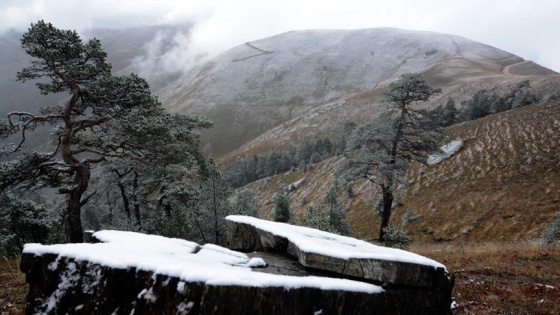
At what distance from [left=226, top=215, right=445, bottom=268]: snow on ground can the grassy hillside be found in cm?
1799

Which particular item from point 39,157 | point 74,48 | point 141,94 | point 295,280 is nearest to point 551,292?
point 295,280

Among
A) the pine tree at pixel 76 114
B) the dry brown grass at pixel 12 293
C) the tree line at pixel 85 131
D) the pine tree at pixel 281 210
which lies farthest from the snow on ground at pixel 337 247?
the pine tree at pixel 281 210

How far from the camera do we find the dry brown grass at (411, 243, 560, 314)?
8.43m

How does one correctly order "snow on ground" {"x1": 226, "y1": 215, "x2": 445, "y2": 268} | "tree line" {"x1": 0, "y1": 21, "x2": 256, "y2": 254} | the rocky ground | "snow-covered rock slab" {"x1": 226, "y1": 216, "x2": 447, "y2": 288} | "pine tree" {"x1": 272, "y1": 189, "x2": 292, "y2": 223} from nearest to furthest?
"snow-covered rock slab" {"x1": 226, "y1": 216, "x2": 447, "y2": 288} < "snow on ground" {"x1": 226, "y1": 215, "x2": 445, "y2": 268} < the rocky ground < "tree line" {"x1": 0, "y1": 21, "x2": 256, "y2": 254} < "pine tree" {"x1": 272, "y1": 189, "x2": 292, "y2": 223}

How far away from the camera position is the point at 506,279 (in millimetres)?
11008

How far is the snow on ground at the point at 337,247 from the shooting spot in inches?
257

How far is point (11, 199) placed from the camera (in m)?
25.2

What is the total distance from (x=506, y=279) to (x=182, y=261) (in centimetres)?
1035

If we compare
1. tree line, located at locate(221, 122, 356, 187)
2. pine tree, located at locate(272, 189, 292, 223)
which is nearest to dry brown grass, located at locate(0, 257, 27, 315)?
pine tree, located at locate(272, 189, 292, 223)

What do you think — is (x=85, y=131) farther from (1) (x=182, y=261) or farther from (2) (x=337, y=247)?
(2) (x=337, y=247)

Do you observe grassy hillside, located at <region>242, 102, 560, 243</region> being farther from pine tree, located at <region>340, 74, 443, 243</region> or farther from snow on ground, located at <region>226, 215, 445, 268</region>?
snow on ground, located at <region>226, 215, 445, 268</region>

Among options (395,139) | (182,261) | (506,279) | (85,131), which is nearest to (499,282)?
(506,279)

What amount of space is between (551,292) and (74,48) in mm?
17196

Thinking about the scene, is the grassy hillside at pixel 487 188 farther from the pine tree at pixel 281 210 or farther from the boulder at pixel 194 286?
the boulder at pixel 194 286
